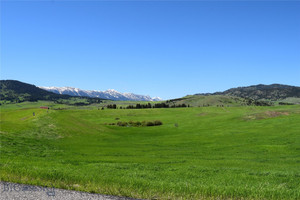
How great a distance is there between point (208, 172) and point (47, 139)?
35931 mm

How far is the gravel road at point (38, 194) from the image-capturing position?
355 inches

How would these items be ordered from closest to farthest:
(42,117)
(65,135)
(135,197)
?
1. (135,197)
2. (65,135)
3. (42,117)

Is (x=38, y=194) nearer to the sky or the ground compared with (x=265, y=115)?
nearer to the ground

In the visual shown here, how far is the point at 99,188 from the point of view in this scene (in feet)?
33.2

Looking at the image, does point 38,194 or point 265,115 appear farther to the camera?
point 265,115

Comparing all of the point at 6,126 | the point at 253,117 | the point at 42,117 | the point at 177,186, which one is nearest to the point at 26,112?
the point at 42,117

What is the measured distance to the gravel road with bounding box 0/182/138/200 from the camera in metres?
9.02

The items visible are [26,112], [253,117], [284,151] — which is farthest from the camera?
[253,117]

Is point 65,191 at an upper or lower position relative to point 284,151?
upper

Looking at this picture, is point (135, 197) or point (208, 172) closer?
point (135, 197)

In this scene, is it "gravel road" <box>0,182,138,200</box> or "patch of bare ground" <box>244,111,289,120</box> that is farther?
"patch of bare ground" <box>244,111,289,120</box>

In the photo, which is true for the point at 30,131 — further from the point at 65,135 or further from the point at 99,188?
the point at 99,188

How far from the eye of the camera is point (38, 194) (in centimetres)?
928

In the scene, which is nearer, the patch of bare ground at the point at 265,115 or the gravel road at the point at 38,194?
the gravel road at the point at 38,194
